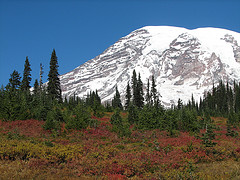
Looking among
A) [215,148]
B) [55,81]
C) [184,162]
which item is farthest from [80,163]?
[55,81]

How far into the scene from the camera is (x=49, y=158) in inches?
478

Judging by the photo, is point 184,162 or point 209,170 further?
point 184,162

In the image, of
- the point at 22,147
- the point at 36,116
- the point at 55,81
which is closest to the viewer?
the point at 22,147

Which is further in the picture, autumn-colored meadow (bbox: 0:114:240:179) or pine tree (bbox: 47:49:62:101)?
pine tree (bbox: 47:49:62:101)

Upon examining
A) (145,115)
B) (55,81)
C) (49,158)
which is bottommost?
(49,158)

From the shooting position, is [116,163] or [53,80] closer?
[116,163]

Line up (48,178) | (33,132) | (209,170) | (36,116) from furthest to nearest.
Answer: (36,116)
(33,132)
(209,170)
(48,178)

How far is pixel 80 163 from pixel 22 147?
143 inches

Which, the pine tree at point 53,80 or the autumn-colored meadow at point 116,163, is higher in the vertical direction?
the pine tree at point 53,80

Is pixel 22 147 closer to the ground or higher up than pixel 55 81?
closer to the ground

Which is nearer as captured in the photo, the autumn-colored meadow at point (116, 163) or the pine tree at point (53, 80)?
the autumn-colored meadow at point (116, 163)

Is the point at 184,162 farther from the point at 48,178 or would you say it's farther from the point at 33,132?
the point at 33,132

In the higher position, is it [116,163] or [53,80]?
[53,80]

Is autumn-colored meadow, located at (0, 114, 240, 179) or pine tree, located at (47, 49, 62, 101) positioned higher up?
pine tree, located at (47, 49, 62, 101)
